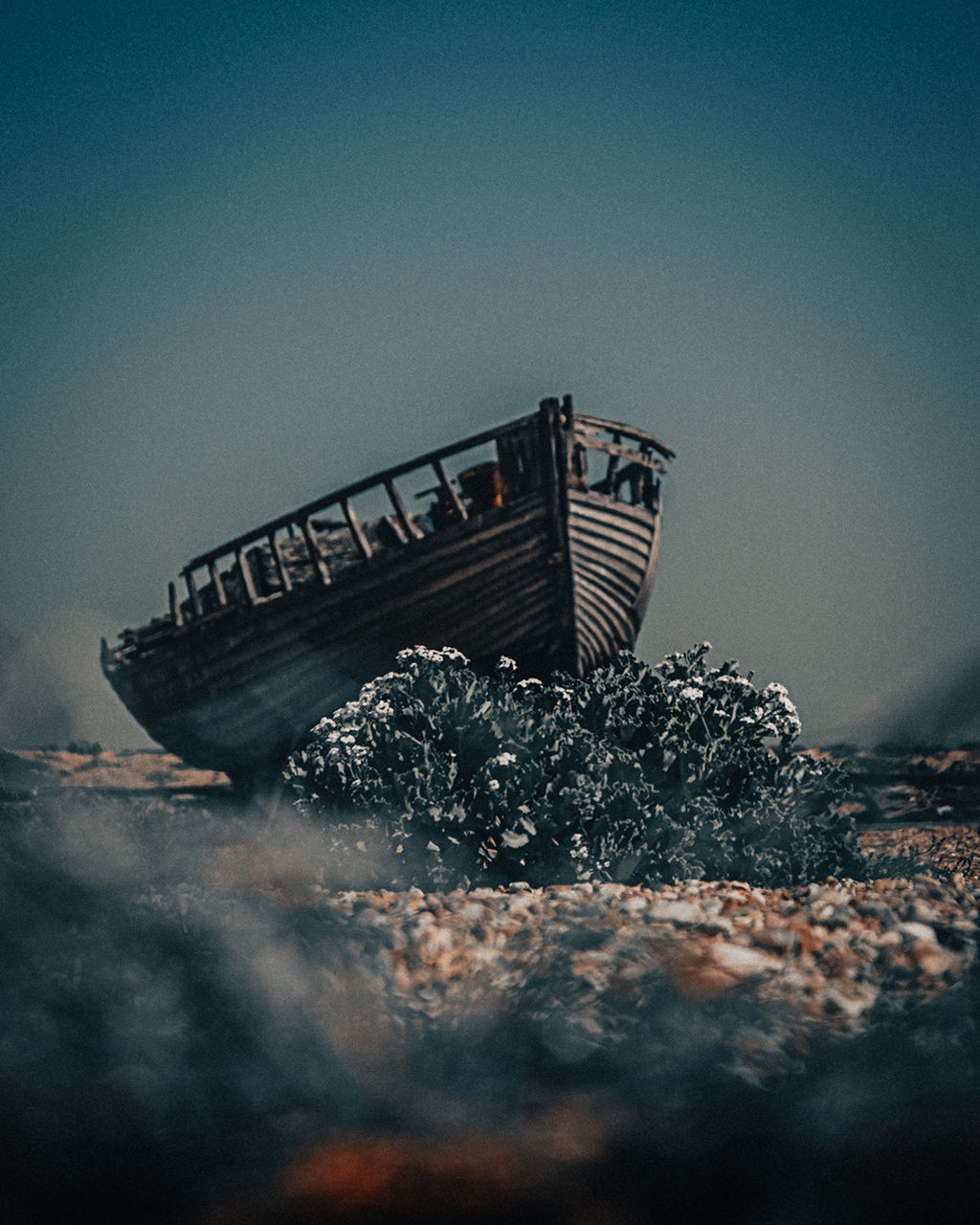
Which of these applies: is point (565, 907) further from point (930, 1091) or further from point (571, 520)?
point (571, 520)

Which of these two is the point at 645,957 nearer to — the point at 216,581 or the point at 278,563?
the point at 278,563

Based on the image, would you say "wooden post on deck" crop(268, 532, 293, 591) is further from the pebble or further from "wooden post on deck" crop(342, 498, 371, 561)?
the pebble

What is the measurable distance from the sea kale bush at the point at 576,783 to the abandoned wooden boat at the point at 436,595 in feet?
11.6

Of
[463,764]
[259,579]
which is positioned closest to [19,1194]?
[463,764]

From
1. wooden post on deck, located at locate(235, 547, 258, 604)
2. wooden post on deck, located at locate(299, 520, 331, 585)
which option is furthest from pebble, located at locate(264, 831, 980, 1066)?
wooden post on deck, located at locate(235, 547, 258, 604)

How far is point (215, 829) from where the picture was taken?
9266mm

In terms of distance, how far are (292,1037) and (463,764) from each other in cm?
266

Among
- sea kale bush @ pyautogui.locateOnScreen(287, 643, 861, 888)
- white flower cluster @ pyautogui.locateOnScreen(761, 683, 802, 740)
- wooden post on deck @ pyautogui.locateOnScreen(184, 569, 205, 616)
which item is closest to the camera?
sea kale bush @ pyautogui.locateOnScreen(287, 643, 861, 888)

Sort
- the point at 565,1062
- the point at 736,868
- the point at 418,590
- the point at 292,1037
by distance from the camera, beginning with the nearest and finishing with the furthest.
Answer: the point at 565,1062
the point at 292,1037
the point at 736,868
the point at 418,590

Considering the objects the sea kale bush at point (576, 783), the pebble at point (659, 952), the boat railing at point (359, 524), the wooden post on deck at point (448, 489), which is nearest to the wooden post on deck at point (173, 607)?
the boat railing at point (359, 524)

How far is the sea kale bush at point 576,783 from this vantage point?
615 cm

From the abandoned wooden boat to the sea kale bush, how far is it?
3541 millimetres

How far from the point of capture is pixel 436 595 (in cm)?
1094

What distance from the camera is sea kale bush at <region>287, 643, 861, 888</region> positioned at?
6.15 metres
